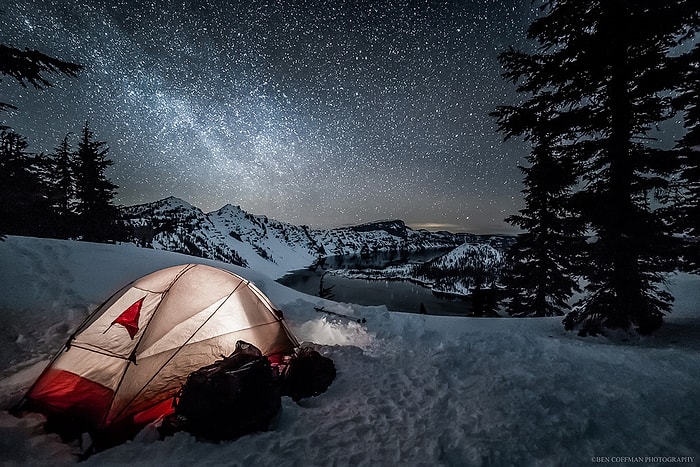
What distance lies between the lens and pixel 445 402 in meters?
4.52

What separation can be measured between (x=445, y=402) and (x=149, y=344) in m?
4.88

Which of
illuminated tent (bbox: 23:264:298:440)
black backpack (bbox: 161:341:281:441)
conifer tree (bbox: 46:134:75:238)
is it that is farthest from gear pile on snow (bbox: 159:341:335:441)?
conifer tree (bbox: 46:134:75:238)

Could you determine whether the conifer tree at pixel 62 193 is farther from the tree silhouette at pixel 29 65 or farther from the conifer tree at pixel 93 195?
the tree silhouette at pixel 29 65

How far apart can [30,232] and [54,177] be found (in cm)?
509

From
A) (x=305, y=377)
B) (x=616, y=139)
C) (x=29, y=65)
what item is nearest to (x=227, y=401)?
(x=305, y=377)

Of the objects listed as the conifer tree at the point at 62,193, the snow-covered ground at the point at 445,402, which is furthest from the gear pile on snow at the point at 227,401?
the conifer tree at the point at 62,193

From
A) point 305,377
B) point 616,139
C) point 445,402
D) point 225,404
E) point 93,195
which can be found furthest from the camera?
point 93,195

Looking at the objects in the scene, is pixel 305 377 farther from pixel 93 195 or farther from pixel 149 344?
pixel 93 195

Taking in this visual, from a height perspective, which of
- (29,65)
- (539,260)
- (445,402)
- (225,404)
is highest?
(29,65)

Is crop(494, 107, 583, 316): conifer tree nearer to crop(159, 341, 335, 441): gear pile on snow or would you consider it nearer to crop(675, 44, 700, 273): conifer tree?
crop(675, 44, 700, 273): conifer tree

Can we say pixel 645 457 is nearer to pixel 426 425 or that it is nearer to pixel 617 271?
pixel 426 425

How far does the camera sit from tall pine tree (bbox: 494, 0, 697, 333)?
745 cm

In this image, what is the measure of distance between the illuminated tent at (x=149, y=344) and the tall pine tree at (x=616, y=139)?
876cm

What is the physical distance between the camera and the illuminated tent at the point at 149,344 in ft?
13.2
